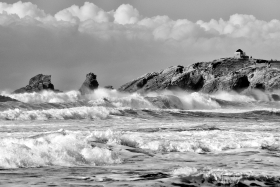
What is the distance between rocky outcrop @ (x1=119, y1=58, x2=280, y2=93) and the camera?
12269 centimetres

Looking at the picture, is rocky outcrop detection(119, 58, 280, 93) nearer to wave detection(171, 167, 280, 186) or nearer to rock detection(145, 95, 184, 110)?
rock detection(145, 95, 184, 110)

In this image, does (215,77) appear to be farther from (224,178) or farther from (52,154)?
(224,178)

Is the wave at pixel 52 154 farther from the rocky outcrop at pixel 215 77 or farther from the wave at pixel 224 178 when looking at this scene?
the rocky outcrop at pixel 215 77

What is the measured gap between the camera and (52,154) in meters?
11.5

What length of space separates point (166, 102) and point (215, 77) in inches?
2406

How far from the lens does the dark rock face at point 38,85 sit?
93.6 meters

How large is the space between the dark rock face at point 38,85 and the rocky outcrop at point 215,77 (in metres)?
42.8

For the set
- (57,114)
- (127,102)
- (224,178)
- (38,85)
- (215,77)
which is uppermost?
(215,77)

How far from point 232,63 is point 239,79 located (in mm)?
28325

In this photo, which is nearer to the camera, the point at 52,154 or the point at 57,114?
the point at 52,154

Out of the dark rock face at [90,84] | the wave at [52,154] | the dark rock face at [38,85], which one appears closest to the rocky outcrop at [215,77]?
the dark rock face at [90,84]

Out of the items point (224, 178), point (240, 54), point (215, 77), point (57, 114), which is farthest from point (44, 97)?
point (240, 54)

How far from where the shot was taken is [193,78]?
133375 mm

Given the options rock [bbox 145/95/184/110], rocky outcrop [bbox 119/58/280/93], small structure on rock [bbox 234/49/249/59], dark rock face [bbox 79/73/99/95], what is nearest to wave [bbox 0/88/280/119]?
rock [bbox 145/95/184/110]
